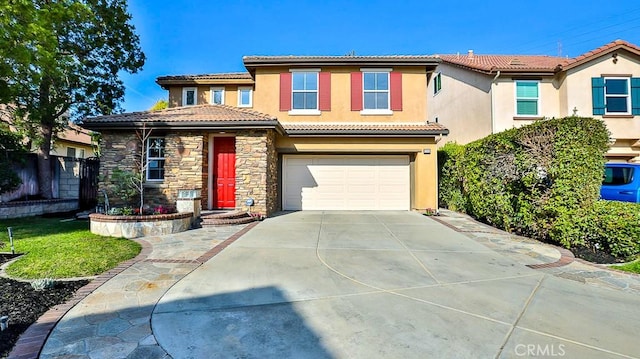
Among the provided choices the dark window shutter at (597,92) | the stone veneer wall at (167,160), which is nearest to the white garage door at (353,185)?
the stone veneer wall at (167,160)

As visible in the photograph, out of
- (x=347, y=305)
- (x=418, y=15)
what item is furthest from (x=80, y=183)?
(x=418, y=15)

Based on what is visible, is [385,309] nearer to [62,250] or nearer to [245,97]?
[62,250]

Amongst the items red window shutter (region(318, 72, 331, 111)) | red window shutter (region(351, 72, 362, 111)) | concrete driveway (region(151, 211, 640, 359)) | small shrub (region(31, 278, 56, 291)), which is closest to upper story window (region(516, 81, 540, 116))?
red window shutter (region(351, 72, 362, 111))

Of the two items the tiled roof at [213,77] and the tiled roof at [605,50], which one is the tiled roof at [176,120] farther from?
the tiled roof at [605,50]

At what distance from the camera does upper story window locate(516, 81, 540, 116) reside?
14.6 meters

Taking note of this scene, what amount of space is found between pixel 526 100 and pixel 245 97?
47.1 feet

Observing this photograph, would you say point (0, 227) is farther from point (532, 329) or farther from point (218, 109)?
point (532, 329)

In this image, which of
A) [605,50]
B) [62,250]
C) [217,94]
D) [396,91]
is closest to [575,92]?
[605,50]

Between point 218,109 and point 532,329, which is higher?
point 218,109

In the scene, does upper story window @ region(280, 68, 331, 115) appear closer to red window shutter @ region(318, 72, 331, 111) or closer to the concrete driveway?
red window shutter @ region(318, 72, 331, 111)

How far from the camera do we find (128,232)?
25.2ft

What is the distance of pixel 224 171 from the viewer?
37.3 ft

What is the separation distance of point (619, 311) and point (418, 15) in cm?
1297

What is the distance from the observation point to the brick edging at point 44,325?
2738 mm
